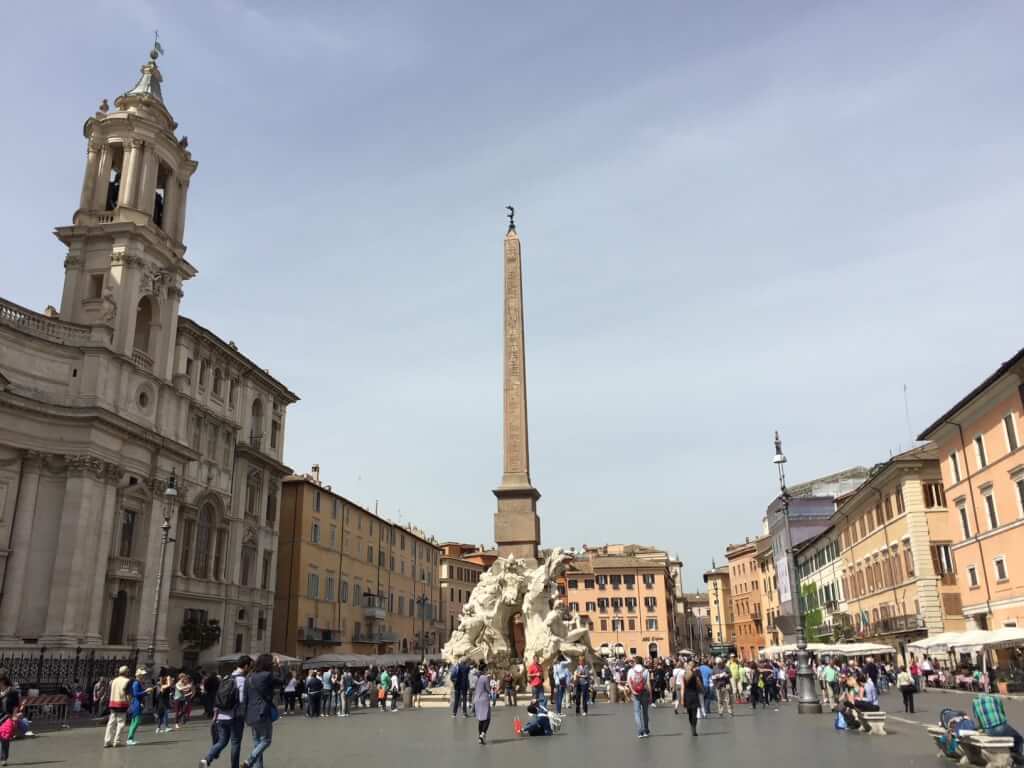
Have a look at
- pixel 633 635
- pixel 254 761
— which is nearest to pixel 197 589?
pixel 254 761

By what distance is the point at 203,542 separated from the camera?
3641cm

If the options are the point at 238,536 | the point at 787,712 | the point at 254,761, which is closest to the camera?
the point at 254,761

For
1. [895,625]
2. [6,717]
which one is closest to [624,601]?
[895,625]

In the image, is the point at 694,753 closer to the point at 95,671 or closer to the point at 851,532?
the point at 95,671

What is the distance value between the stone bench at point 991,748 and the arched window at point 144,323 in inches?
1262

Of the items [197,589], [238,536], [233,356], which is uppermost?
[233,356]

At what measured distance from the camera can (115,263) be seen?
32500 mm

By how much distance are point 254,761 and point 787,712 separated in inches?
588

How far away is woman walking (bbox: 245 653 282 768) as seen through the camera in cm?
871

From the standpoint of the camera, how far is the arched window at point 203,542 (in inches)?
1411

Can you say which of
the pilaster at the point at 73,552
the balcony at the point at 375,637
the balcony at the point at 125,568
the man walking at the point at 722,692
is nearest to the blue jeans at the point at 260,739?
the man walking at the point at 722,692

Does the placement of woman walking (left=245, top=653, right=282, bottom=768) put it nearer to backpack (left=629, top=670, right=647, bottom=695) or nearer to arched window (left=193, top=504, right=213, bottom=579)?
backpack (left=629, top=670, right=647, bottom=695)

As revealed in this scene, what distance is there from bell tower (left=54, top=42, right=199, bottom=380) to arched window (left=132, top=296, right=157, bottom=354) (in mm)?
41

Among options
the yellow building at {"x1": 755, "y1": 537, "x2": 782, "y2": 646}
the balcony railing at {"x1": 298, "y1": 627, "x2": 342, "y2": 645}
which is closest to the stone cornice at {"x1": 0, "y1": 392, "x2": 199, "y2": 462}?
the balcony railing at {"x1": 298, "y1": 627, "x2": 342, "y2": 645}
